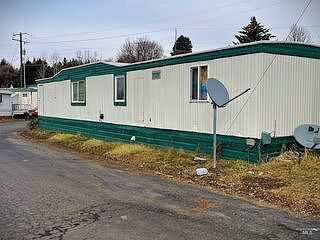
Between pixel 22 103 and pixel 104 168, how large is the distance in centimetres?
3927

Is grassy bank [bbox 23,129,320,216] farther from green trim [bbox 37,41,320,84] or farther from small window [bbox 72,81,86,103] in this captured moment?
small window [bbox 72,81,86,103]

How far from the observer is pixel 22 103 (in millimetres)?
49188

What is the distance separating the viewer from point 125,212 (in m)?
7.32

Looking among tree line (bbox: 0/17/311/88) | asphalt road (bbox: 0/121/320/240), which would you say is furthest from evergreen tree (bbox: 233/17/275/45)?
asphalt road (bbox: 0/121/320/240)

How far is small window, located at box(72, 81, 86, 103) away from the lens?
68.4 feet

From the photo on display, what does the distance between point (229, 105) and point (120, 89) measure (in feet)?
21.2

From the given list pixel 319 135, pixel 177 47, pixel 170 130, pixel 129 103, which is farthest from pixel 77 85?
pixel 177 47

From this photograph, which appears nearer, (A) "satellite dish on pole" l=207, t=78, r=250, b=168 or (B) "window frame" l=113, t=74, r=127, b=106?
(A) "satellite dish on pole" l=207, t=78, r=250, b=168

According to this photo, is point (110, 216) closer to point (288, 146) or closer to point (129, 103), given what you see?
point (288, 146)

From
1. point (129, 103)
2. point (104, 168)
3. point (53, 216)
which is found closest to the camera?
point (53, 216)

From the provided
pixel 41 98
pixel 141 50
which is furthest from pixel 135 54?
pixel 41 98

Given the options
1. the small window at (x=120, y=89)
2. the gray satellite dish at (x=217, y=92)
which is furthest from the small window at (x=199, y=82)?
the small window at (x=120, y=89)

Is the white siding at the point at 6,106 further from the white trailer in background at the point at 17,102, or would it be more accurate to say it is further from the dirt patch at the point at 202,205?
the dirt patch at the point at 202,205

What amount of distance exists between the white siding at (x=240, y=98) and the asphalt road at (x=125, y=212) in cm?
296
